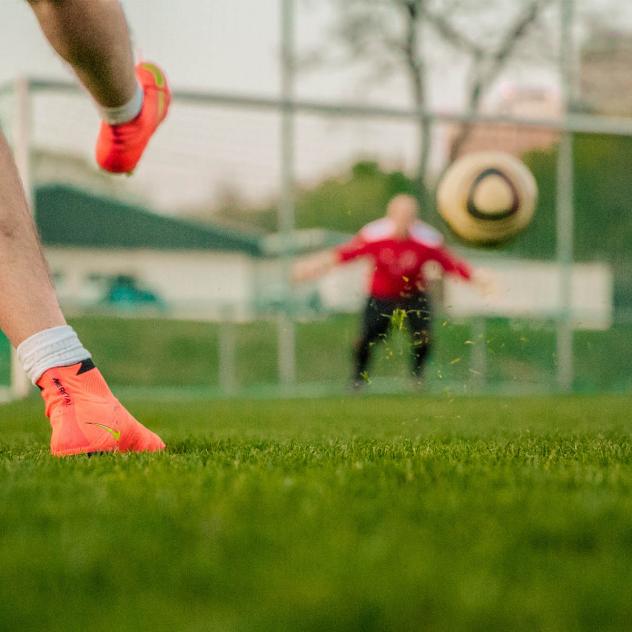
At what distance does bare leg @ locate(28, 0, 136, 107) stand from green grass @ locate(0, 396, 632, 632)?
832mm

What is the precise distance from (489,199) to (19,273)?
3083 millimetres

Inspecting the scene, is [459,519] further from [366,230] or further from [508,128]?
[508,128]

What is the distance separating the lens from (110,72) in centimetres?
225

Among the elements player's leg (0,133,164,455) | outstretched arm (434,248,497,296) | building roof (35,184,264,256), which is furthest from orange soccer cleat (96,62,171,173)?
building roof (35,184,264,256)

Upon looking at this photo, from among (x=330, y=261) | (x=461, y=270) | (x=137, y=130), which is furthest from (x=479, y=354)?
(x=137, y=130)

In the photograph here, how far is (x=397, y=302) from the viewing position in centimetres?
696

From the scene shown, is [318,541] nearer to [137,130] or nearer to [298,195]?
[137,130]

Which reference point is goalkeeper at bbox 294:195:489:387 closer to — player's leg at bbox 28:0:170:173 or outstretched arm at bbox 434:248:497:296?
outstretched arm at bbox 434:248:497:296

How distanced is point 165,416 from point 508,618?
12.3 feet

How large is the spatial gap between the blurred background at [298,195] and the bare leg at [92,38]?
479 cm

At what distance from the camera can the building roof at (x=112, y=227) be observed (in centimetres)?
729

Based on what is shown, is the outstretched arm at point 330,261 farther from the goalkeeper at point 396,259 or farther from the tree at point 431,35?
the tree at point 431,35

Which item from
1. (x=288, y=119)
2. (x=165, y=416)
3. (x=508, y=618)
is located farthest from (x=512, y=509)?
(x=288, y=119)

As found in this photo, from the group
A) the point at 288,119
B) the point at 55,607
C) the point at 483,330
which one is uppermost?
the point at 288,119
